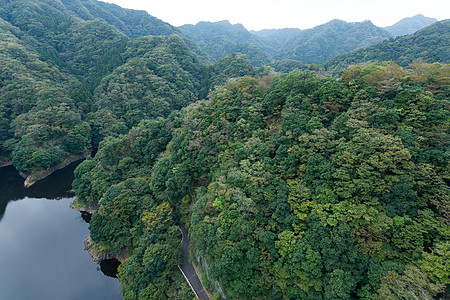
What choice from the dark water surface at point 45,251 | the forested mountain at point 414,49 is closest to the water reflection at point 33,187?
the dark water surface at point 45,251

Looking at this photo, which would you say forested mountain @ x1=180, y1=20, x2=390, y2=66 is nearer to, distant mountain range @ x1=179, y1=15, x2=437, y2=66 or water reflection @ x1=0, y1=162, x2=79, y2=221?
distant mountain range @ x1=179, y1=15, x2=437, y2=66

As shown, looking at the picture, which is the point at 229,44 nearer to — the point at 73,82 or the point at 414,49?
the point at 414,49

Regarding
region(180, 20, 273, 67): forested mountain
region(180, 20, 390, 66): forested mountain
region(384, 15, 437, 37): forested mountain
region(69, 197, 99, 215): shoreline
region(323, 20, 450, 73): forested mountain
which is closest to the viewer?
region(69, 197, 99, 215): shoreline

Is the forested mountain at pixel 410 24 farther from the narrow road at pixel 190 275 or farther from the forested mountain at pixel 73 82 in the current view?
the narrow road at pixel 190 275

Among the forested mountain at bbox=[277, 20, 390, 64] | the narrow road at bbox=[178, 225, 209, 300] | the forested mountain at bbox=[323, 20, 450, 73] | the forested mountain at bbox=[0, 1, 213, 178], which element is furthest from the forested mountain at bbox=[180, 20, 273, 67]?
the narrow road at bbox=[178, 225, 209, 300]

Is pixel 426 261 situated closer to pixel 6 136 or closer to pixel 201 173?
pixel 201 173
